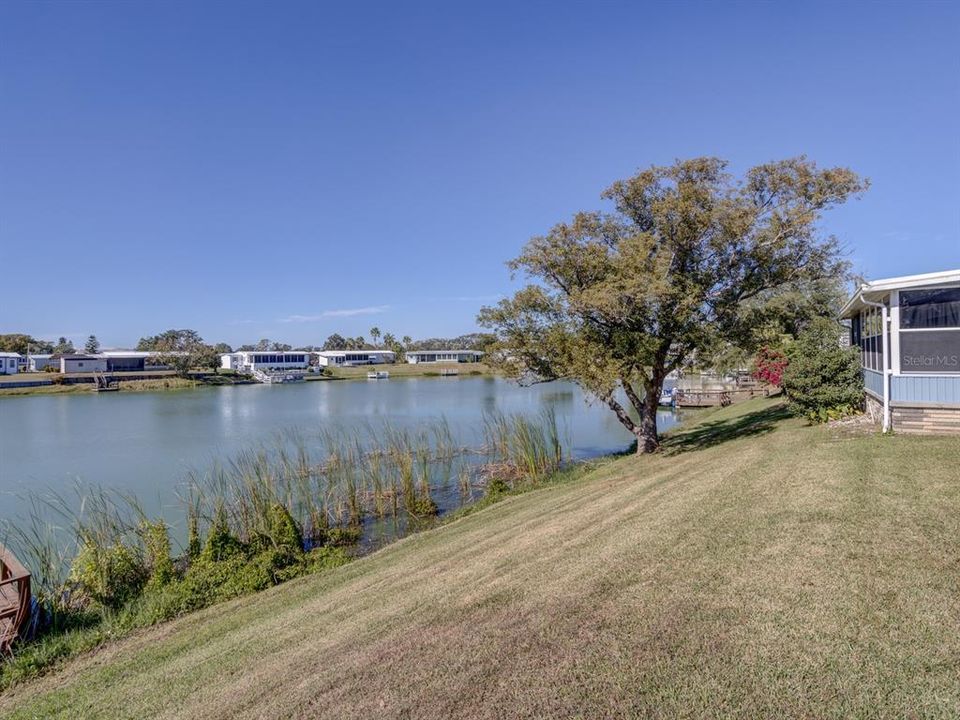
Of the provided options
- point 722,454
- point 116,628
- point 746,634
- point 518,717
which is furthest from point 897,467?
point 116,628

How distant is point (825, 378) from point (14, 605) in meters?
13.9

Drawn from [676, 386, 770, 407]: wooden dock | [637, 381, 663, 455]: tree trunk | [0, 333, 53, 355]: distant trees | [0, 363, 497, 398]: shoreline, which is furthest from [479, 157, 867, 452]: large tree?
[0, 333, 53, 355]: distant trees

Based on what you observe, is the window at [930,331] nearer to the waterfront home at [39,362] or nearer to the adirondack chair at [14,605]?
the adirondack chair at [14,605]

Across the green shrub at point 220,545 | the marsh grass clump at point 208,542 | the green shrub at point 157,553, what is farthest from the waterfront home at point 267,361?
the green shrub at point 157,553

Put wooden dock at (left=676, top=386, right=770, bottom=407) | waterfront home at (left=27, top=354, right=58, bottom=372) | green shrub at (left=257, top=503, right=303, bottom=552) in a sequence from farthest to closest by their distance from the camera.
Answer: waterfront home at (left=27, top=354, right=58, bottom=372)
wooden dock at (left=676, top=386, right=770, bottom=407)
green shrub at (left=257, top=503, right=303, bottom=552)

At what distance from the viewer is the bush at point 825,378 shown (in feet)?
39.3

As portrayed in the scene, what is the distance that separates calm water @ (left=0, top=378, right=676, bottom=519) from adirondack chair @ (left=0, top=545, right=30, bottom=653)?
590 cm

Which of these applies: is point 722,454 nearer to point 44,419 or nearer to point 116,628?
point 116,628

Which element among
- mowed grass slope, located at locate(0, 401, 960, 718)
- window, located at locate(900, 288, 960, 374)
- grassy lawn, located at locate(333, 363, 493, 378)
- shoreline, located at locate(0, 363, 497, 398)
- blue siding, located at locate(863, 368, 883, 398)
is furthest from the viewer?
grassy lawn, located at locate(333, 363, 493, 378)

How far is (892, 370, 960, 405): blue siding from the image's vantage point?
30.3 ft

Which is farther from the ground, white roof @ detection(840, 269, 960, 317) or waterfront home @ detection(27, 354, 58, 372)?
white roof @ detection(840, 269, 960, 317)

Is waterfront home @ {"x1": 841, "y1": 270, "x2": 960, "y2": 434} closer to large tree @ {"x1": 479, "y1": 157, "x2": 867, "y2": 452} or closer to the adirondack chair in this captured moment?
large tree @ {"x1": 479, "y1": 157, "x2": 867, "y2": 452}

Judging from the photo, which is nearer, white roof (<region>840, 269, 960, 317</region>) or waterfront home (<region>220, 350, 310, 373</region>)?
white roof (<region>840, 269, 960, 317</region>)

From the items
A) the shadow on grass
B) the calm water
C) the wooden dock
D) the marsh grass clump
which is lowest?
the calm water
